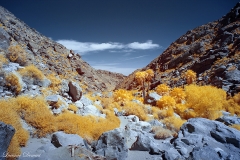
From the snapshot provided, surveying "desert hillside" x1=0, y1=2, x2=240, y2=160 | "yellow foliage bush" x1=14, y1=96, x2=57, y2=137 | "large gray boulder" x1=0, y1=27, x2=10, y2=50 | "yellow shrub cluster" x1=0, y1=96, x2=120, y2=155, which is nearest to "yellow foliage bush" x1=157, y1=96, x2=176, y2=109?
"desert hillside" x1=0, y1=2, x2=240, y2=160

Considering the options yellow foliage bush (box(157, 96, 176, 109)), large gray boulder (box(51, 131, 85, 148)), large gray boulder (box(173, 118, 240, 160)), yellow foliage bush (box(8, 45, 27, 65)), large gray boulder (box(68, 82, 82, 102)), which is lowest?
large gray boulder (box(173, 118, 240, 160))

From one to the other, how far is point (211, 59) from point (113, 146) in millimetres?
37449

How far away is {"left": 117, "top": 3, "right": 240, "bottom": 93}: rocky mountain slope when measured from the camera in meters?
25.1

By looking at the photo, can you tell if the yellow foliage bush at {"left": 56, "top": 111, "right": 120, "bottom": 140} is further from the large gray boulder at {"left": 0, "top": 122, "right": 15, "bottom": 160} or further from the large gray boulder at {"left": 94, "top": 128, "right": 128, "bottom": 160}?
the large gray boulder at {"left": 0, "top": 122, "right": 15, "bottom": 160}

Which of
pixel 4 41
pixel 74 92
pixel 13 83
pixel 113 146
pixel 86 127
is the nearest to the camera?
pixel 113 146

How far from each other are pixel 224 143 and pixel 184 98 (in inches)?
577

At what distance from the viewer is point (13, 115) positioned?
8328mm

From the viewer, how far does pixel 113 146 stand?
8148 mm

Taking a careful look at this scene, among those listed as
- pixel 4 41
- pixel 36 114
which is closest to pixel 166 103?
pixel 36 114

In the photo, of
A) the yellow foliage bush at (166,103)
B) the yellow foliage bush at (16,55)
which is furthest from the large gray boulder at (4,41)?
the yellow foliage bush at (166,103)

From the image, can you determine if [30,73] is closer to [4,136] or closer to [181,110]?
[4,136]

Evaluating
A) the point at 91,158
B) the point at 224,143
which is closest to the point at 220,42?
the point at 224,143

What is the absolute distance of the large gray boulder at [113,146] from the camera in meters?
7.91

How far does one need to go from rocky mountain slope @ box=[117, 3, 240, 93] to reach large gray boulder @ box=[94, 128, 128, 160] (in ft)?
67.8
